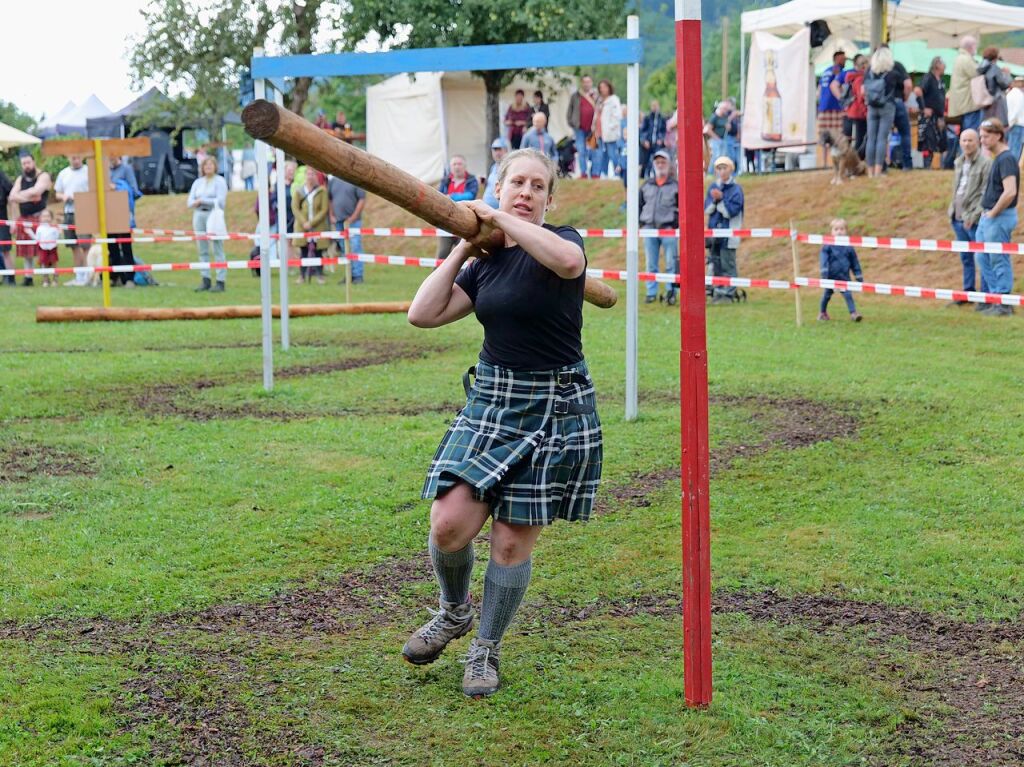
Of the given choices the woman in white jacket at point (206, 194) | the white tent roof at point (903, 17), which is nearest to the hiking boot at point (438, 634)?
the woman in white jacket at point (206, 194)

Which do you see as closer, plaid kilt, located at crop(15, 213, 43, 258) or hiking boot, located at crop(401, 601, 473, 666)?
hiking boot, located at crop(401, 601, 473, 666)

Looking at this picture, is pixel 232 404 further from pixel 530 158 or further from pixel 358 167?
pixel 358 167

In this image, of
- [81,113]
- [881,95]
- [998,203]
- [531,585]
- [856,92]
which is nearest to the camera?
[531,585]

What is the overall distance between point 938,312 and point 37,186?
48.8ft

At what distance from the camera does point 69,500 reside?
6805 mm

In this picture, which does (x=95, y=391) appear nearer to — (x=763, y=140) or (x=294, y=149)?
(x=294, y=149)

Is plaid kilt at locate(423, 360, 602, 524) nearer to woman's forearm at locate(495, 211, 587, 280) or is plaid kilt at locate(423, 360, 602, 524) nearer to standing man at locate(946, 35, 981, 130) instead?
woman's forearm at locate(495, 211, 587, 280)

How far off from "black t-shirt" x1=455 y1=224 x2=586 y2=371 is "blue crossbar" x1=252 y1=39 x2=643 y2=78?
4.38 metres

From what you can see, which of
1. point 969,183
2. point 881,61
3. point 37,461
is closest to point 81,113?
point 881,61

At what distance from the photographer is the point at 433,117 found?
28.2 metres

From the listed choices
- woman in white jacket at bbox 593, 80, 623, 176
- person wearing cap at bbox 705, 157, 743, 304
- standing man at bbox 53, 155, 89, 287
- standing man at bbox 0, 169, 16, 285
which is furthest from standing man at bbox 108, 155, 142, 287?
person wearing cap at bbox 705, 157, 743, 304

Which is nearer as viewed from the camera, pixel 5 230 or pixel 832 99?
pixel 832 99

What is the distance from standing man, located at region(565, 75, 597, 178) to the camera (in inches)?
952

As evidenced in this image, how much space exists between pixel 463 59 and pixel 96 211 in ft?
30.4
